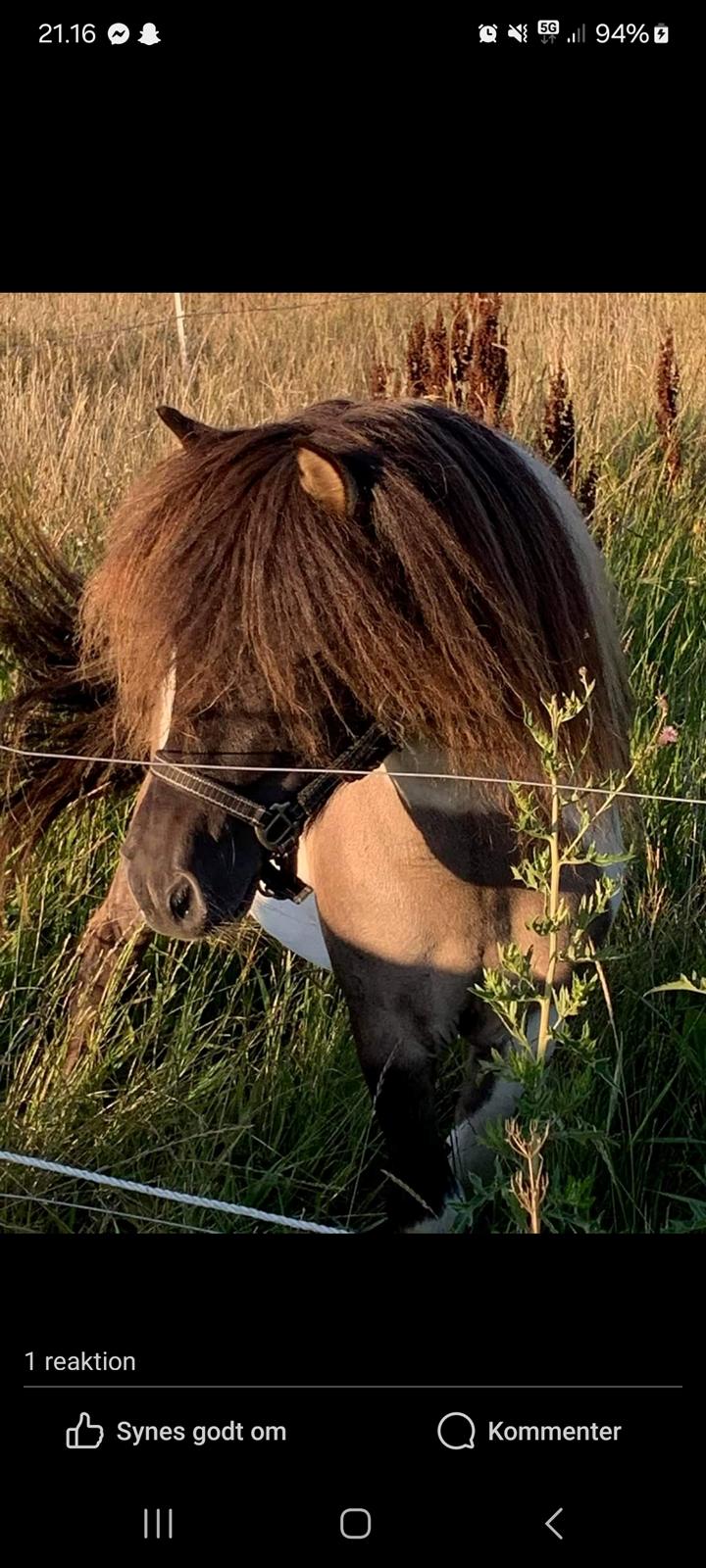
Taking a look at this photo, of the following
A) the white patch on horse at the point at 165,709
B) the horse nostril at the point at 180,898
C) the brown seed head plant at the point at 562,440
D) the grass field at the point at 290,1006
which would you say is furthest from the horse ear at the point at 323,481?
the brown seed head plant at the point at 562,440

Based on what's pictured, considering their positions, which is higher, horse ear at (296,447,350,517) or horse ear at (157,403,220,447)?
horse ear at (157,403,220,447)

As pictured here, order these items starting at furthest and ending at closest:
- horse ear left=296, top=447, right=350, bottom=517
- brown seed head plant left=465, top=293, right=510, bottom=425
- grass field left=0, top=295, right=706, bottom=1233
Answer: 1. brown seed head plant left=465, top=293, right=510, bottom=425
2. grass field left=0, top=295, right=706, bottom=1233
3. horse ear left=296, top=447, right=350, bottom=517

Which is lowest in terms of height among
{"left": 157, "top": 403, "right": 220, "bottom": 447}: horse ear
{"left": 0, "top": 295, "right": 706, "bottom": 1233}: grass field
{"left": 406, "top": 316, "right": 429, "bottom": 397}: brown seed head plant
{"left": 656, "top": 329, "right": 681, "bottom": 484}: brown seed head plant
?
{"left": 0, "top": 295, "right": 706, "bottom": 1233}: grass field

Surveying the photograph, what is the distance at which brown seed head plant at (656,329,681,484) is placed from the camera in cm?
418

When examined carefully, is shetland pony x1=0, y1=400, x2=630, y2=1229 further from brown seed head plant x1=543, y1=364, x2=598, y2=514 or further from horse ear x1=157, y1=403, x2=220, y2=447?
brown seed head plant x1=543, y1=364, x2=598, y2=514

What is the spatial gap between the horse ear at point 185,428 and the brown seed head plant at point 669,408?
239 centimetres

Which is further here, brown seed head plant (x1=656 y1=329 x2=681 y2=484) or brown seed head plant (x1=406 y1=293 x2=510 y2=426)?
brown seed head plant (x1=656 y1=329 x2=681 y2=484)

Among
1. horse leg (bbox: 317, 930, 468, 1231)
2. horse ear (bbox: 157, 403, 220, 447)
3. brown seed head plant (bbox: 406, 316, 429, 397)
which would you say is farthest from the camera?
brown seed head plant (bbox: 406, 316, 429, 397)

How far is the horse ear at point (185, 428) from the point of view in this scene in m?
2.10

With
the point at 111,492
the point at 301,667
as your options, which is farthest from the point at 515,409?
the point at 301,667

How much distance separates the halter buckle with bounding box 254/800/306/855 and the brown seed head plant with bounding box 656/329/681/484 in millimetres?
2779

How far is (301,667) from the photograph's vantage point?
1.81 meters

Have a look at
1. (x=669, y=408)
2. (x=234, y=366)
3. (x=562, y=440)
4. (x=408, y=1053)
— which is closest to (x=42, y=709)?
(x=408, y=1053)

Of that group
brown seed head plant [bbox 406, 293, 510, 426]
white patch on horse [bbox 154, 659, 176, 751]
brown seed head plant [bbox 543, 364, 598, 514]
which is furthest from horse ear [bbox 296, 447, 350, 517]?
brown seed head plant [bbox 406, 293, 510, 426]
